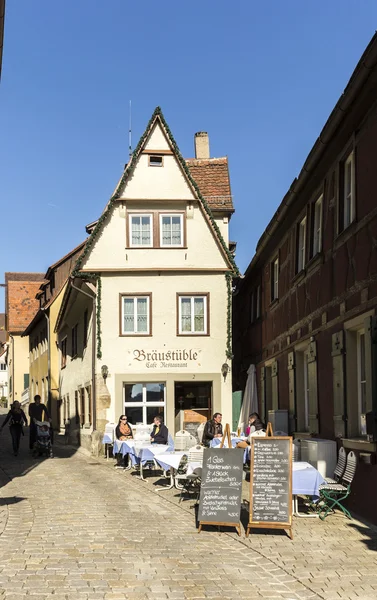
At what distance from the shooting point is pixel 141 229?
25.3 m

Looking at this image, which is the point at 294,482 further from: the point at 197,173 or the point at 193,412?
the point at 197,173

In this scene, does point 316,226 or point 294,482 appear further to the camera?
point 316,226

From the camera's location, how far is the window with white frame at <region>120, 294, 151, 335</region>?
24.8 m

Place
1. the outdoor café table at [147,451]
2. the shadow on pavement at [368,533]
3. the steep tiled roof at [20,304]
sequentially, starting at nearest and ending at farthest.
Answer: the shadow on pavement at [368,533], the outdoor café table at [147,451], the steep tiled roof at [20,304]

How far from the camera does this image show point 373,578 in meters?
8.19

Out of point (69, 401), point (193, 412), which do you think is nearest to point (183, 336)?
point (193, 412)

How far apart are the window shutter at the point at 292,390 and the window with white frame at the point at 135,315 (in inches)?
290

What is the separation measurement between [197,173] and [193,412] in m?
8.95

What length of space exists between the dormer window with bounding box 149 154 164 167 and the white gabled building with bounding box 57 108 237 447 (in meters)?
0.03

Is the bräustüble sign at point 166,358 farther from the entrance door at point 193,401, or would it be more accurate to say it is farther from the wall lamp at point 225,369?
the wall lamp at point 225,369

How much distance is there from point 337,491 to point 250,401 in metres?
11.8

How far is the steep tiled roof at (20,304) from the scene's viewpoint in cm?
5322

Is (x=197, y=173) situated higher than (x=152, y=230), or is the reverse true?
(x=197, y=173)

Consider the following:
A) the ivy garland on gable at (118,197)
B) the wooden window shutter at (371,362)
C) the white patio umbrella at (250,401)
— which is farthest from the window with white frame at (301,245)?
the ivy garland on gable at (118,197)
